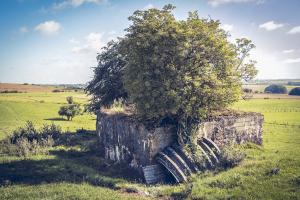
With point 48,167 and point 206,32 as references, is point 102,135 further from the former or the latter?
point 206,32

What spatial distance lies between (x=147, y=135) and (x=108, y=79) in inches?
595

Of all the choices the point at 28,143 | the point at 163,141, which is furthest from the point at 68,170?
the point at 28,143

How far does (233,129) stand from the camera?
28.4m

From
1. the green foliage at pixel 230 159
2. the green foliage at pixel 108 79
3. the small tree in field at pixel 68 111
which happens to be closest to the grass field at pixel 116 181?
the green foliage at pixel 230 159

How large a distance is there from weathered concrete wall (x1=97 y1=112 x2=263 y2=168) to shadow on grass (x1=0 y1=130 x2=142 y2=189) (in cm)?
128

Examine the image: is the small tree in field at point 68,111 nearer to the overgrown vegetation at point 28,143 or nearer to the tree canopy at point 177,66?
the overgrown vegetation at point 28,143

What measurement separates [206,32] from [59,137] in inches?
819

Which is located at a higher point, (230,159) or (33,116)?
(230,159)

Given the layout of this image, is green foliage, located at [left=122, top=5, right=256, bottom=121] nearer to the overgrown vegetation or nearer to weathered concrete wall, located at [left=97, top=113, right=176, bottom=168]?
weathered concrete wall, located at [left=97, top=113, right=176, bottom=168]

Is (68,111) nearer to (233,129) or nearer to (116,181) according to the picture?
(233,129)

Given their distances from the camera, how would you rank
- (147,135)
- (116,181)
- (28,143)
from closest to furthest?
(116,181), (147,135), (28,143)

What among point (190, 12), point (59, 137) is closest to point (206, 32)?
point (190, 12)

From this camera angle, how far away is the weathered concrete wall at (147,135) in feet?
77.2

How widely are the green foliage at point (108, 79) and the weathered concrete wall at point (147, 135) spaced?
4.56 meters
